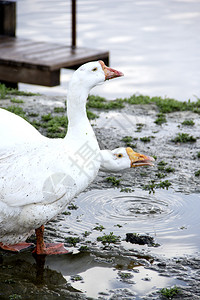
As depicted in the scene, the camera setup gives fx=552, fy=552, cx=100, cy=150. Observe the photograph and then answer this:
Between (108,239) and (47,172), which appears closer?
(47,172)

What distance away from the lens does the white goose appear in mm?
4523

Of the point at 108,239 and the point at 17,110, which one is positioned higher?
the point at 17,110

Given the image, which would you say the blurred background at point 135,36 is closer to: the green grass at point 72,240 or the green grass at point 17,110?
the green grass at point 17,110

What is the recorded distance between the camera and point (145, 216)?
5.57 metres

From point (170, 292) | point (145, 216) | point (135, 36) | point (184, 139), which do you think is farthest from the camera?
point (135, 36)

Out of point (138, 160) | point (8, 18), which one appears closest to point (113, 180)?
point (138, 160)

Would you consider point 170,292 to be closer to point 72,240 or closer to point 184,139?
point 72,240

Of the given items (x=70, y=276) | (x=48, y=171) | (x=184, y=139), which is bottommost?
(x=70, y=276)

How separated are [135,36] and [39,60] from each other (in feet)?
17.2

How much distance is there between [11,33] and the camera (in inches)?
477

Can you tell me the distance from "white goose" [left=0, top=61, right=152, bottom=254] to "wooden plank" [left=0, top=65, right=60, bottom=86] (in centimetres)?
514

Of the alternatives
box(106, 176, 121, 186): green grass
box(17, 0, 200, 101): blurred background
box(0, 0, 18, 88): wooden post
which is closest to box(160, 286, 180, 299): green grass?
box(106, 176, 121, 186): green grass

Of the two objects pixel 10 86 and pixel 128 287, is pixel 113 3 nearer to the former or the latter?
pixel 10 86

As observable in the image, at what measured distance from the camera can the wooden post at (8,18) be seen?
11773mm
